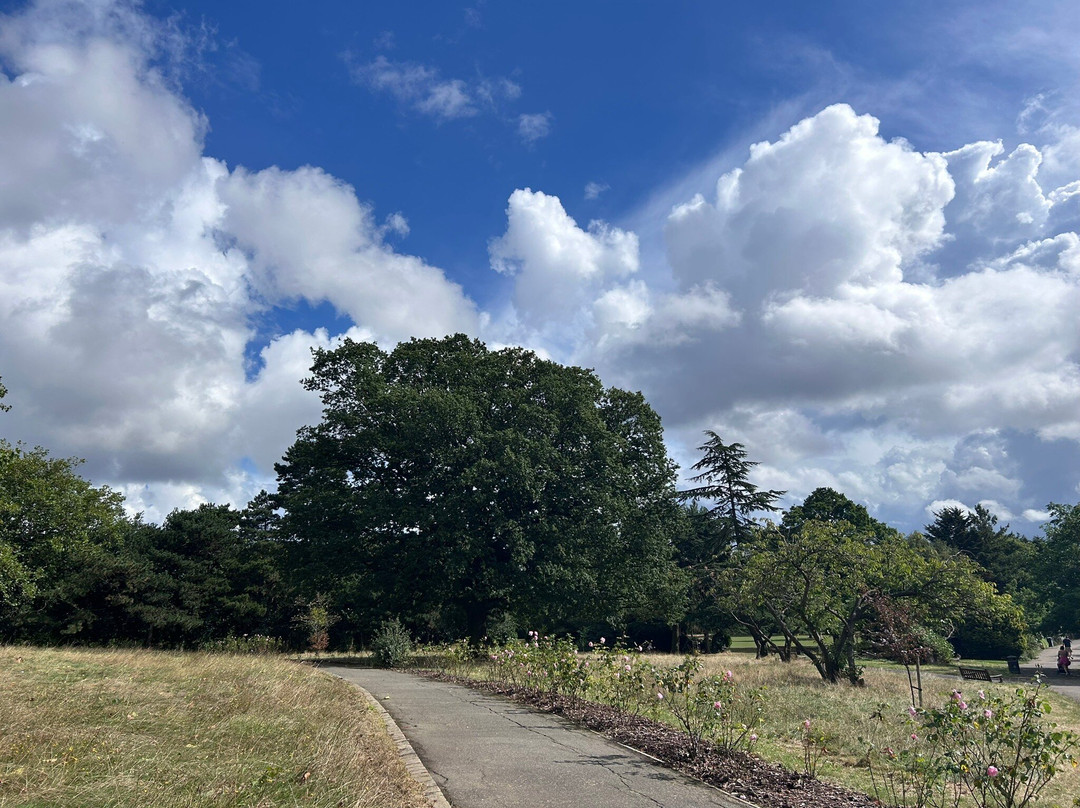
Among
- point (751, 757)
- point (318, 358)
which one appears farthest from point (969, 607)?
point (318, 358)

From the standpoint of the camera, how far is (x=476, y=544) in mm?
24578

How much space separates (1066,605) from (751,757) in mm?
38786

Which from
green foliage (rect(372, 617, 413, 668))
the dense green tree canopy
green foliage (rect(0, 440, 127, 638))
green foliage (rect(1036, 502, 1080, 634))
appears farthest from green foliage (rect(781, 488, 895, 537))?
green foliage (rect(0, 440, 127, 638))

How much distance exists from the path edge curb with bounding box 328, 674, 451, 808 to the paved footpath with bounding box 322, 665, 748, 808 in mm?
100

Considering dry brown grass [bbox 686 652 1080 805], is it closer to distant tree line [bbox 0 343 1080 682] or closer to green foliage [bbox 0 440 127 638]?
distant tree line [bbox 0 343 1080 682]

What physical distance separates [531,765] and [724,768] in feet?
7.41

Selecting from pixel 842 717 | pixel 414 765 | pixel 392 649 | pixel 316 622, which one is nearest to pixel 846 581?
pixel 842 717

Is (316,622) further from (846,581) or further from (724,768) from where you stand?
(724,768)

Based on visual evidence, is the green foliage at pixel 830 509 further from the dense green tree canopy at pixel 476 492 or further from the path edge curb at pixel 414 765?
the path edge curb at pixel 414 765

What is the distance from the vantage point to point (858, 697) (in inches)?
695

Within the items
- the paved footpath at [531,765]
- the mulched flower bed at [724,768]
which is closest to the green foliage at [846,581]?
the mulched flower bed at [724,768]

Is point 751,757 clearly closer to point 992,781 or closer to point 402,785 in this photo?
point 992,781

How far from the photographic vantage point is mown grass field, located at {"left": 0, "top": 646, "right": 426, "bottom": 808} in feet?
18.2

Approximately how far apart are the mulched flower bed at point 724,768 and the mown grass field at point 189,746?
10.8 feet
